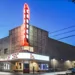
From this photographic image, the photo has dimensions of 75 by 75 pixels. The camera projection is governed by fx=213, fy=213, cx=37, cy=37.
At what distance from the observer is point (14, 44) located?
201 ft

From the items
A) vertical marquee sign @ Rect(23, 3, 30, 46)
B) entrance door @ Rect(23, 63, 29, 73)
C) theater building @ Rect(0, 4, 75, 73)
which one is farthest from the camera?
entrance door @ Rect(23, 63, 29, 73)

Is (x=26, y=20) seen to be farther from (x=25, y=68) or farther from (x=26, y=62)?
(x=25, y=68)

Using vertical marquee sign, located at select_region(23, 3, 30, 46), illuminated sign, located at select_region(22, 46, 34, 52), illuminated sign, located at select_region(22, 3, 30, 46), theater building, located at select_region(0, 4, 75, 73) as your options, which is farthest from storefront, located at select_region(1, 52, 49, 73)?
vertical marquee sign, located at select_region(23, 3, 30, 46)

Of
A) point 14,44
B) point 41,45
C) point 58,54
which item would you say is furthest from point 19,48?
point 58,54

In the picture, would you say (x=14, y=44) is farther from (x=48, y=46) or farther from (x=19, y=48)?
(x=48, y=46)

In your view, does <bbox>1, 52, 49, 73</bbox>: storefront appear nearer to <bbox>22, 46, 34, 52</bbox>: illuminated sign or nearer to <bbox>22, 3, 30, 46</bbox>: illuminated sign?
<bbox>22, 46, 34, 52</bbox>: illuminated sign

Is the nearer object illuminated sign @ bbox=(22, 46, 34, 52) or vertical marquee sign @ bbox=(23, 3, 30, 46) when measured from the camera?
vertical marquee sign @ bbox=(23, 3, 30, 46)

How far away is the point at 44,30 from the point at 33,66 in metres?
11.9

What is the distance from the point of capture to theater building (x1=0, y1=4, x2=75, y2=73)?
55.4 metres

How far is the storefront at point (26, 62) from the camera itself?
2160 inches

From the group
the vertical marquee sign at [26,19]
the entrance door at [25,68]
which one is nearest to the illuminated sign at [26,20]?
the vertical marquee sign at [26,19]

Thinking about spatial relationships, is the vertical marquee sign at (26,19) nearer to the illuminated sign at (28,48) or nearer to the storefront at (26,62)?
the illuminated sign at (28,48)

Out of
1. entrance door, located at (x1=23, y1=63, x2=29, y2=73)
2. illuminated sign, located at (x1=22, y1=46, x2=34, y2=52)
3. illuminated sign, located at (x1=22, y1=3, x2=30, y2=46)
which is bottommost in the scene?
entrance door, located at (x1=23, y1=63, x2=29, y2=73)

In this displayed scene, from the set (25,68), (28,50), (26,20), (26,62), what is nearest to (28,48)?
(28,50)
